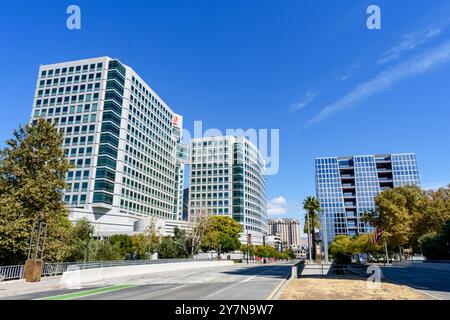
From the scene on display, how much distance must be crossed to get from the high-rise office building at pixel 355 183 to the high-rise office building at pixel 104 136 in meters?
73.9

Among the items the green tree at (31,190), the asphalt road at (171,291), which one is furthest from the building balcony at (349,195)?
the green tree at (31,190)

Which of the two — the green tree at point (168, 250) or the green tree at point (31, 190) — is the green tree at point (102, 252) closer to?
the green tree at point (31, 190)

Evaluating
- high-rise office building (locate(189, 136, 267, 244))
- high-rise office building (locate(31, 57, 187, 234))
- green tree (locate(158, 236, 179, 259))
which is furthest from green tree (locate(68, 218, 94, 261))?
high-rise office building (locate(189, 136, 267, 244))

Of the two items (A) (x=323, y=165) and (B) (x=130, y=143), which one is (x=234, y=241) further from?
(A) (x=323, y=165)

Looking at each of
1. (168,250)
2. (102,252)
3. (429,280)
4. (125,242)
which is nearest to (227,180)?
(125,242)

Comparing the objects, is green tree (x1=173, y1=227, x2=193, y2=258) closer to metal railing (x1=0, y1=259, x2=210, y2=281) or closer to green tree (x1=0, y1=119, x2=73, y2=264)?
metal railing (x1=0, y1=259, x2=210, y2=281)

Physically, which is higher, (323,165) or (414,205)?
(323,165)

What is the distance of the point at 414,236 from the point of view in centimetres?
6012

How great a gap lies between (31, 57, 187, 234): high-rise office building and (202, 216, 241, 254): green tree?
1873 centimetres

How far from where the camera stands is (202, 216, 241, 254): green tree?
73.7 metres

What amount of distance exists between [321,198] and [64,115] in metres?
105

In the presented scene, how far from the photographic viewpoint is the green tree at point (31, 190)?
2370cm
